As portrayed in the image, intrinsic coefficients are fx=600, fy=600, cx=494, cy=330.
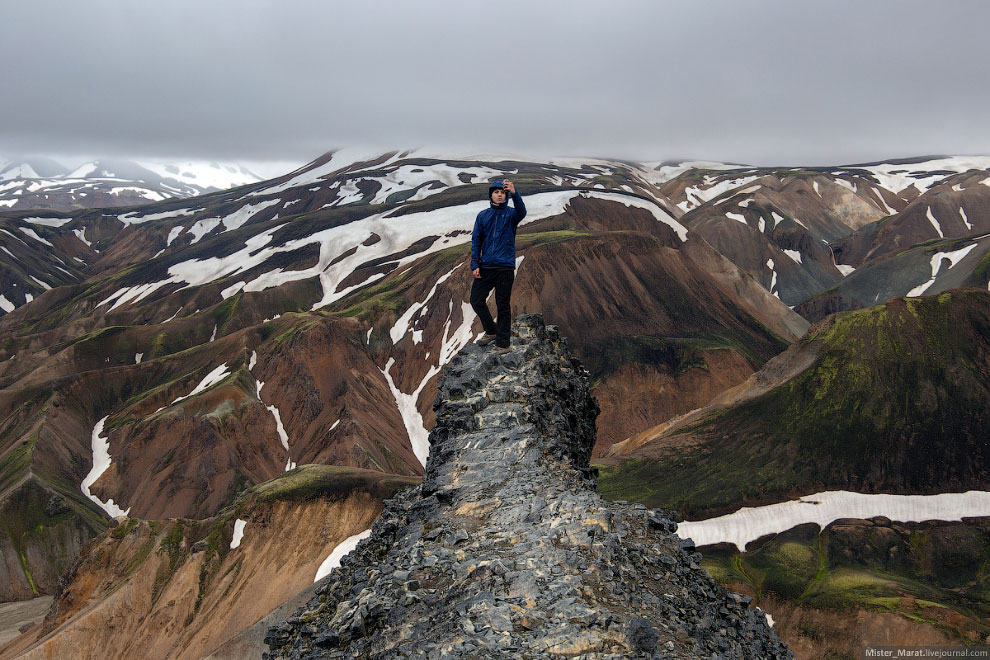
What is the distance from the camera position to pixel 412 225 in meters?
118

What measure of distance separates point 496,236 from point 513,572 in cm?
497

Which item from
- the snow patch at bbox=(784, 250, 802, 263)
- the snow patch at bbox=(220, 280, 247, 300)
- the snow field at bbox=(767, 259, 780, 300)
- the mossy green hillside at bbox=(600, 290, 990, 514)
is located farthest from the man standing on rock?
the snow patch at bbox=(784, 250, 802, 263)

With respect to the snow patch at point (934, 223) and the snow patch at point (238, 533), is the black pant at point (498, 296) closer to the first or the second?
the snow patch at point (238, 533)

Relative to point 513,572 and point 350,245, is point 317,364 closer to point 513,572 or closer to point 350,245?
point 350,245

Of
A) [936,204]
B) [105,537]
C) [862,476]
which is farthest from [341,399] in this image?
[936,204]

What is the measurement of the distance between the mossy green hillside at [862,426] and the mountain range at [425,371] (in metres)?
0.16

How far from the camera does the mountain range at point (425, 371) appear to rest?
145 ft

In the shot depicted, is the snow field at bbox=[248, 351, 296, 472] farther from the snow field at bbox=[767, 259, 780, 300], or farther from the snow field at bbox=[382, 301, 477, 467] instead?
the snow field at bbox=[767, 259, 780, 300]

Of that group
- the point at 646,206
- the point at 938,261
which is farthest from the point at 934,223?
Answer: the point at 646,206

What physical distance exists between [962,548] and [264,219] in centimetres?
17522

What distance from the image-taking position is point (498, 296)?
9.20 meters

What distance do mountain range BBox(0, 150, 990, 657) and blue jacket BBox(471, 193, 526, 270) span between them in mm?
32337

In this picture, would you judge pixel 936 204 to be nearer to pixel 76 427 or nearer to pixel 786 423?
pixel 786 423

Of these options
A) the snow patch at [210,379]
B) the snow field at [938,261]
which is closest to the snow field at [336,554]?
the snow patch at [210,379]
